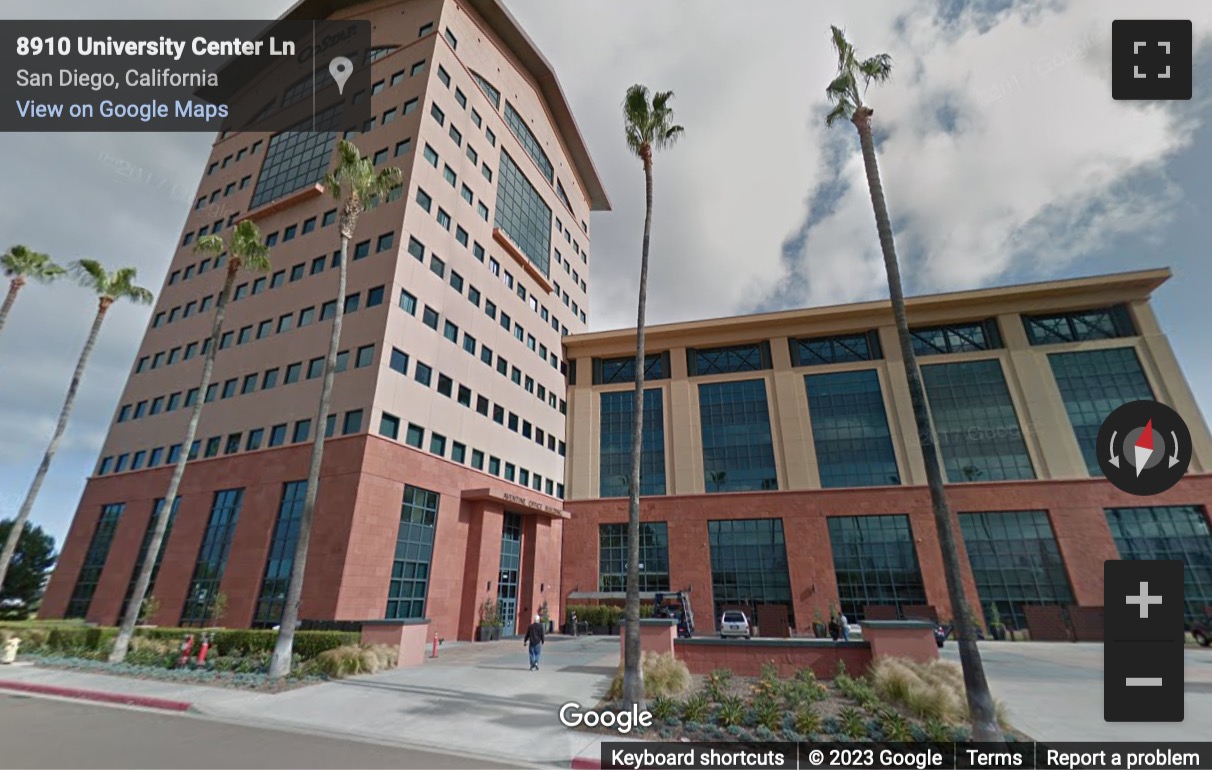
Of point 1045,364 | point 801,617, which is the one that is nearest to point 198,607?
point 801,617

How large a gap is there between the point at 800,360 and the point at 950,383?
11.2 meters

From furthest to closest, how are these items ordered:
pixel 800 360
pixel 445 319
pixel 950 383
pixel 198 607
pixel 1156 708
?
pixel 800 360
pixel 950 383
pixel 445 319
pixel 198 607
pixel 1156 708

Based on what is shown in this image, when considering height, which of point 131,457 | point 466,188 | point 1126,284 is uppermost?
point 466,188

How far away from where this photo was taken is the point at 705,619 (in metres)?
36.9

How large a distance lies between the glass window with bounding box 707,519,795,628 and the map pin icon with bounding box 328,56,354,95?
149ft

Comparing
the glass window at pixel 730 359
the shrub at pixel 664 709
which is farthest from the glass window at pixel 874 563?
the shrub at pixel 664 709

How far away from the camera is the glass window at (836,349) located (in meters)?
42.3

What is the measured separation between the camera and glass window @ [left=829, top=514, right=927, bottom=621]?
3478cm

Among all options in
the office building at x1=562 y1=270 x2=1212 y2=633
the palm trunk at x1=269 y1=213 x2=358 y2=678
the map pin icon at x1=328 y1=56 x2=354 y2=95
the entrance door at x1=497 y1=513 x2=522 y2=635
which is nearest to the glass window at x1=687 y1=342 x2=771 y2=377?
the office building at x1=562 y1=270 x2=1212 y2=633

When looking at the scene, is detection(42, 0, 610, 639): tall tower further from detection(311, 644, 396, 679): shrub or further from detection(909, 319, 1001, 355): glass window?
detection(909, 319, 1001, 355): glass window

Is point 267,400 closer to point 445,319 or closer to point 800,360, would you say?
point 445,319

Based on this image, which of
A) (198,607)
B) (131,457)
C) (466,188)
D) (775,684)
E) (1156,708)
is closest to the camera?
(1156,708)

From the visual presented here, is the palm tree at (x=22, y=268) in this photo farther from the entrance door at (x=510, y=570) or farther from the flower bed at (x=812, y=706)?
the flower bed at (x=812, y=706)

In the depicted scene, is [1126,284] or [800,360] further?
[800,360]
